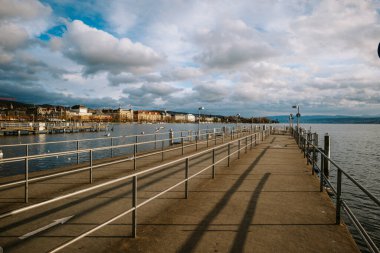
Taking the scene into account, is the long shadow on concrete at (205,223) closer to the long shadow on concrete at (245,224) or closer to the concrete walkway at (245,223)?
the concrete walkway at (245,223)

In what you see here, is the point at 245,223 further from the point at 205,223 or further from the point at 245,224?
the point at 205,223

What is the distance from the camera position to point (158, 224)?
538cm

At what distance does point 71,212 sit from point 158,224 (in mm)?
2087

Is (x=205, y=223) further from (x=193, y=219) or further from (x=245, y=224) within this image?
(x=245, y=224)

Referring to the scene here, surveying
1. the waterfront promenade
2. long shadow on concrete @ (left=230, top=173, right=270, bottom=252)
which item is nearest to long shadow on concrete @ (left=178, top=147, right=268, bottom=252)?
the waterfront promenade

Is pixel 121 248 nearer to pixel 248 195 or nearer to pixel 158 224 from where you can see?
pixel 158 224

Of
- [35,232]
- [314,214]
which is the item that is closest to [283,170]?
[314,214]

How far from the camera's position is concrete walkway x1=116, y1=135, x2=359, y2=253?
4.46 m

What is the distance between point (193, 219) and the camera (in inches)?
222

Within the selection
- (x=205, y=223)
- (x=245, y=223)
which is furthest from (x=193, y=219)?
(x=245, y=223)

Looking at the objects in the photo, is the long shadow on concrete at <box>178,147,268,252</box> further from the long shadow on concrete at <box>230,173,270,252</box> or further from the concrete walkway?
the long shadow on concrete at <box>230,173,270,252</box>

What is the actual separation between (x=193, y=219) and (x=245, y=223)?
103cm

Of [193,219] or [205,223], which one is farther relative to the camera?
[193,219]

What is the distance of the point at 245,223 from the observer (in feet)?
17.7
